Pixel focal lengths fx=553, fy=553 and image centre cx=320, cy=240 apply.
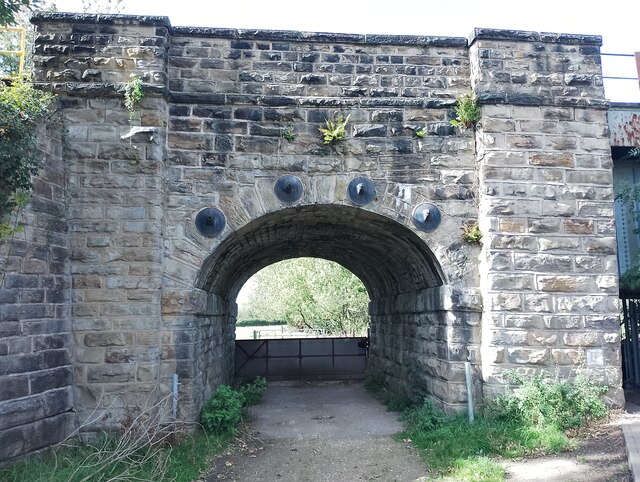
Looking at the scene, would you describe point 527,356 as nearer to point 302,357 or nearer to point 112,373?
point 112,373

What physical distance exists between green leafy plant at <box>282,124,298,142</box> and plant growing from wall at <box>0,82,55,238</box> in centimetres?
281

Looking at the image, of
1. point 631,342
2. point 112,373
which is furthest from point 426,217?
point 631,342

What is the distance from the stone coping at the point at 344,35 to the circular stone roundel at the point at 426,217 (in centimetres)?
222

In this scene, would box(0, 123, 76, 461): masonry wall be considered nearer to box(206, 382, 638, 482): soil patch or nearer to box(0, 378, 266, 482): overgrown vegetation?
box(0, 378, 266, 482): overgrown vegetation

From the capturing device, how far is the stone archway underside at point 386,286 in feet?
23.0

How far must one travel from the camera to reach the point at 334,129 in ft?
23.1

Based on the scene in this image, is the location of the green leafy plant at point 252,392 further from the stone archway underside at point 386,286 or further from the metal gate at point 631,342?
the metal gate at point 631,342

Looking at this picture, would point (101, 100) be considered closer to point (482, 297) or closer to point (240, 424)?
point (240, 424)

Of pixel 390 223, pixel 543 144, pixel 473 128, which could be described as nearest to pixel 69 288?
pixel 390 223

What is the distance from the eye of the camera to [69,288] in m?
6.39

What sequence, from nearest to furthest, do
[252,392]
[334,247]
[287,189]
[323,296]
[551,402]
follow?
[551,402] → [287,189] → [252,392] → [334,247] → [323,296]

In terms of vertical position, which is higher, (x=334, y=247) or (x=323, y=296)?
(x=334, y=247)

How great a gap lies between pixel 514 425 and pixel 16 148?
20.5 ft

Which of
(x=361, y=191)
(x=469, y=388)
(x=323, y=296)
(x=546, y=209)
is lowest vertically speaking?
(x=469, y=388)
